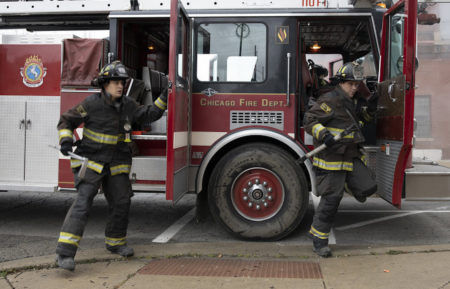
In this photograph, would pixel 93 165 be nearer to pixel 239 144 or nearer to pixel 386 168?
pixel 239 144

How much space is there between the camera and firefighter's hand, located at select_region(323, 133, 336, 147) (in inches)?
174

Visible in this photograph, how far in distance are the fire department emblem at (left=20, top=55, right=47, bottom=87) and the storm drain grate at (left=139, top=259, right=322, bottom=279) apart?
2.74 meters

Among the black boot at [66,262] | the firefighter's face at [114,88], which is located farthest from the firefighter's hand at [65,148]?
the black boot at [66,262]

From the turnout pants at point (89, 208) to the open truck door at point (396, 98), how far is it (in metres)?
2.70

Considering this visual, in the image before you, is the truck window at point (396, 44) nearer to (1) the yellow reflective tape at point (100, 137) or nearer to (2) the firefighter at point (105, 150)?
(2) the firefighter at point (105, 150)

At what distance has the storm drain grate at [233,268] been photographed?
4.08 m

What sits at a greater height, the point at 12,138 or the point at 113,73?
the point at 113,73

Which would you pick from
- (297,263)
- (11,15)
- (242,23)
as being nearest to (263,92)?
(242,23)

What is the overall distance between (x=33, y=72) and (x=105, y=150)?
2002mm

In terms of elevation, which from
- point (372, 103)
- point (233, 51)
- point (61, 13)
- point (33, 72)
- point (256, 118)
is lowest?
point (256, 118)

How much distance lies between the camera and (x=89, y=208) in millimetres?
4312

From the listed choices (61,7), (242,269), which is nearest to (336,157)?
(242,269)

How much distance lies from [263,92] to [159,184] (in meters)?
1.56

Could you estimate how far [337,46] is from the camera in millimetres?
→ 6637
